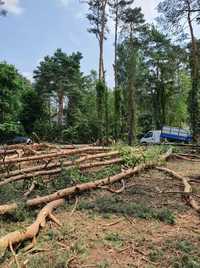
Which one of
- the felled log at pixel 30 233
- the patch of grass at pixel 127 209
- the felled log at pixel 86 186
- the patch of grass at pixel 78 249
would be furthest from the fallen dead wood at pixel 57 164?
the patch of grass at pixel 78 249

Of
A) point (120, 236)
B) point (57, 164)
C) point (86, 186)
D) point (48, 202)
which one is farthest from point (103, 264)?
point (57, 164)

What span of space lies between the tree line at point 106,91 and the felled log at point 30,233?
74.7ft

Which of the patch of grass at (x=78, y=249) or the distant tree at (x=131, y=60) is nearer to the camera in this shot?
the patch of grass at (x=78, y=249)

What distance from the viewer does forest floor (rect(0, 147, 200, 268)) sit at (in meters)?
4.84

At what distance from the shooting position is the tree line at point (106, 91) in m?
32.5

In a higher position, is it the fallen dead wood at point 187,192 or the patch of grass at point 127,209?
the fallen dead wood at point 187,192

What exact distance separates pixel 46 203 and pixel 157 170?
4650mm

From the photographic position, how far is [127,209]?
693cm

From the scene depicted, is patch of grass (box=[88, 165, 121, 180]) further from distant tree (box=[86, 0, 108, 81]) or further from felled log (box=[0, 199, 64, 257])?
distant tree (box=[86, 0, 108, 81])

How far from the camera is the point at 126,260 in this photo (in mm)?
4926

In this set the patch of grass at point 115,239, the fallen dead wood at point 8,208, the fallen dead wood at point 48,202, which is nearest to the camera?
the fallen dead wood at point 48,202

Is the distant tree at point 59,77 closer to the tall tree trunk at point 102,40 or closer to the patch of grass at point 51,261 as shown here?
the tall tree trunk at point 102,40

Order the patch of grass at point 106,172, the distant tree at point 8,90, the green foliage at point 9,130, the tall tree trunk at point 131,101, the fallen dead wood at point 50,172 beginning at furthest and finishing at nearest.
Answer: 1. the green foliage at point 9,130
2. the distant tree at point 8,90
3. the tall tree trunk at point 131,101
4. the patch of grass at point 106,172
5. the fallen dead wood at point 50,172

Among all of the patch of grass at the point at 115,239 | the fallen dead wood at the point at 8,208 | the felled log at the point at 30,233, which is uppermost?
the fallen dead wood at the point at 8,208
